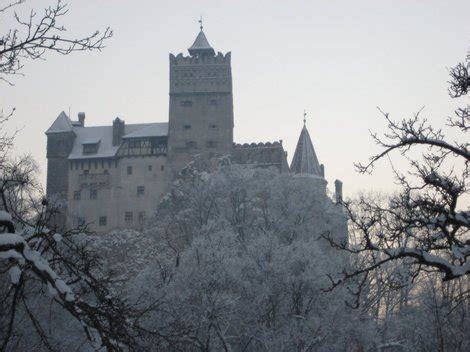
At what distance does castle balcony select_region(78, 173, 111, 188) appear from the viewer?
55094 mm

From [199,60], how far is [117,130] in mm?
8914

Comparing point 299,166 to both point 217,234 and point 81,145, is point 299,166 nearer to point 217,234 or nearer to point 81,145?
point 81,145

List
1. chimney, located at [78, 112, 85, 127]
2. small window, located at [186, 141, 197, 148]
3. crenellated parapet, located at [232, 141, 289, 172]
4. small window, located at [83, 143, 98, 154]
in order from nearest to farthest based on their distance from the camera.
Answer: crenellated parapet, located at [232, 141, 289, 172], small window, located at [186, 141, 197, 148], small window, located at [83, 143, 98, 154], chimney, located at [78, 112, 85, 127]

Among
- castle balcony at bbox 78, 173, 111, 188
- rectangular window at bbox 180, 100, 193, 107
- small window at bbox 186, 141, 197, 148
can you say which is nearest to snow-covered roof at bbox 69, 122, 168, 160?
castle balcony at bbox 78, 173, 111, 188

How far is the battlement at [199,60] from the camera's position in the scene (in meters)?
56.9

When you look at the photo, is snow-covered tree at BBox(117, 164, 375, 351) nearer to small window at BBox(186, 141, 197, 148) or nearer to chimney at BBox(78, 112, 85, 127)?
small window at BBox(186, 141, 197, 148)

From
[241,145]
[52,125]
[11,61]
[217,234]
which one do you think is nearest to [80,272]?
[11,61]

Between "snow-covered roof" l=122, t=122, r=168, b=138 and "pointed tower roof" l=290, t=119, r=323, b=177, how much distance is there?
34.5 ft

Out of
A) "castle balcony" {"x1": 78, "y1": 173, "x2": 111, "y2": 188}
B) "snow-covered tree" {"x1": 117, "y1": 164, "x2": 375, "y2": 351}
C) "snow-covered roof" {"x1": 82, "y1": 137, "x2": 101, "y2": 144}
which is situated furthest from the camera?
"snow-covered roof" {"x1": 82, "y1": 137, "x2": 101, "y2": 144}

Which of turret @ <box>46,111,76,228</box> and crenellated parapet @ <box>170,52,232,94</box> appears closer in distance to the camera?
crenellated parapet @ <box>170,52,232,94</box>

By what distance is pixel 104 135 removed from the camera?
195 feet

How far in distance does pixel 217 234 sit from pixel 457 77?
77.3ft

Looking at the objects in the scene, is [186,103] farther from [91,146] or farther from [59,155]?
[59,155]

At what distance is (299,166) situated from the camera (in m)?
55.7
